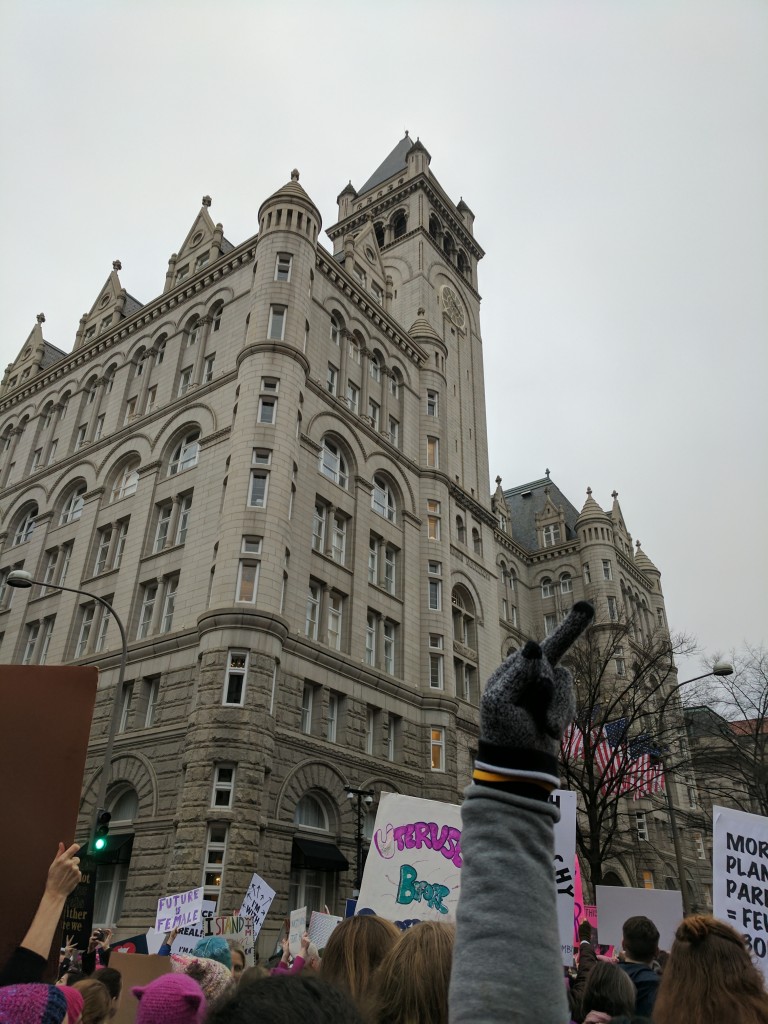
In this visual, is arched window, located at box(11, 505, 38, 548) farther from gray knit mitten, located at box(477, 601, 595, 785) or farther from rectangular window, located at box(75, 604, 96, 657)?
gray knit mitten, located at box(477, 601, 595, 785)

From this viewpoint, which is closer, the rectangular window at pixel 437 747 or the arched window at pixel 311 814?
the arched window at pixel 311 814

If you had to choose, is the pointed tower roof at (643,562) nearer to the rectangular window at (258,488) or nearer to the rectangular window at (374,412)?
the rectangular window at (374,412)

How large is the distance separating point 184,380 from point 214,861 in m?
22.3

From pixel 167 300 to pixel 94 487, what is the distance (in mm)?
10518

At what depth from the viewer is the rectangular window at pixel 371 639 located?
3134cm

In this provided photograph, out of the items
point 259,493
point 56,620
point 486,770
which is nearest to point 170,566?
point 259,493

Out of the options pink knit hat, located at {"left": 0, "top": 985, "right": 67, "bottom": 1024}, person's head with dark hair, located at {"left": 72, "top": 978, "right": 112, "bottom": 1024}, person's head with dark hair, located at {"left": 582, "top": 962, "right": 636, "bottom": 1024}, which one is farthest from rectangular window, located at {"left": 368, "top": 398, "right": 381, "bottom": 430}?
pink knit hat, located at {"left": 0, "top": 985, "right": 67, "bottom": 1024}

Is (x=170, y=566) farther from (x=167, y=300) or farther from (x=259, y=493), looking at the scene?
(x=167, y=300)

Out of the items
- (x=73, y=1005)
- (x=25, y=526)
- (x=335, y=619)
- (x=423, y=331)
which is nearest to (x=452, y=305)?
(x=423, y=331)

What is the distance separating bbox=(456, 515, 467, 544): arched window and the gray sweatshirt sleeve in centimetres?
3956

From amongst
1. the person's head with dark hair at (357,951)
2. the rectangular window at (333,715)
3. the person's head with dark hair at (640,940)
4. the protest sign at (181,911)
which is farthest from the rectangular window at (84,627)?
the person's head with dark hair at (357,951)

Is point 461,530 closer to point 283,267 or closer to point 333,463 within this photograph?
point 333,463

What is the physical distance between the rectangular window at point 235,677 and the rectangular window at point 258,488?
5.75 m

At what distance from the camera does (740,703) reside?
35469 millimetres
